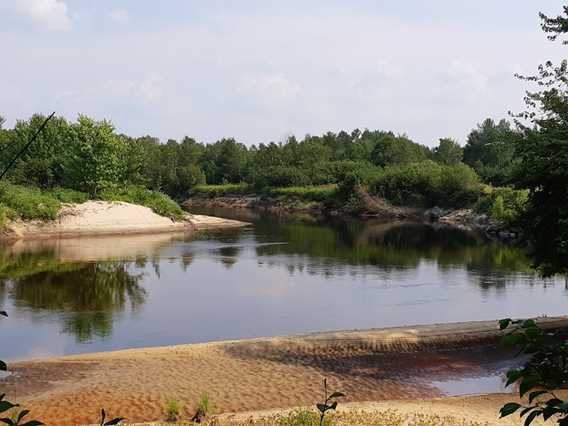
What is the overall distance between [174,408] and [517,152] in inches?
399

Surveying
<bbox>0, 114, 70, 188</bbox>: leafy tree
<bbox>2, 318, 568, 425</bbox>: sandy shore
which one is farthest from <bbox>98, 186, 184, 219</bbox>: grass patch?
<bbox>2, 318, 568, 425</bbox>: sandy shore

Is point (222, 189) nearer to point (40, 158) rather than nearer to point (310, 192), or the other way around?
point (310, 192)

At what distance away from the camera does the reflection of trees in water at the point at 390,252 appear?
31906 millimetres

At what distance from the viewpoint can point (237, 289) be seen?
87.2 feet

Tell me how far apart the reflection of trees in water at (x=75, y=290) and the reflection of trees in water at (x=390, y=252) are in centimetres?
854

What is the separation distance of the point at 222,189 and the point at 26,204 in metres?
51.7

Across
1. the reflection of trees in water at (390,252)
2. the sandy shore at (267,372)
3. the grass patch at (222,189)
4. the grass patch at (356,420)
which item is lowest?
the sandy shore at (267,372)

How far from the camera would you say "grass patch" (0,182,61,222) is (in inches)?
1743

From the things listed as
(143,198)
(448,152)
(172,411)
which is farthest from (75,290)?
(448,152)

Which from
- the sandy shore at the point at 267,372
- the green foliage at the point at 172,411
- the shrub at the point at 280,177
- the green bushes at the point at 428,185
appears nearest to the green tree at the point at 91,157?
the green bushes at the point at 428,185

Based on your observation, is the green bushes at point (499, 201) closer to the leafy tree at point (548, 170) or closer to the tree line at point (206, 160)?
the tree line at point (206, 160)

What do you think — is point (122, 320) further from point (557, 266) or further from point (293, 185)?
point (293, 185)

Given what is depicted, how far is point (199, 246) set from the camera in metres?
40.7

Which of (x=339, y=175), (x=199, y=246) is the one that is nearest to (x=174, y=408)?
(x=199, y=246)
